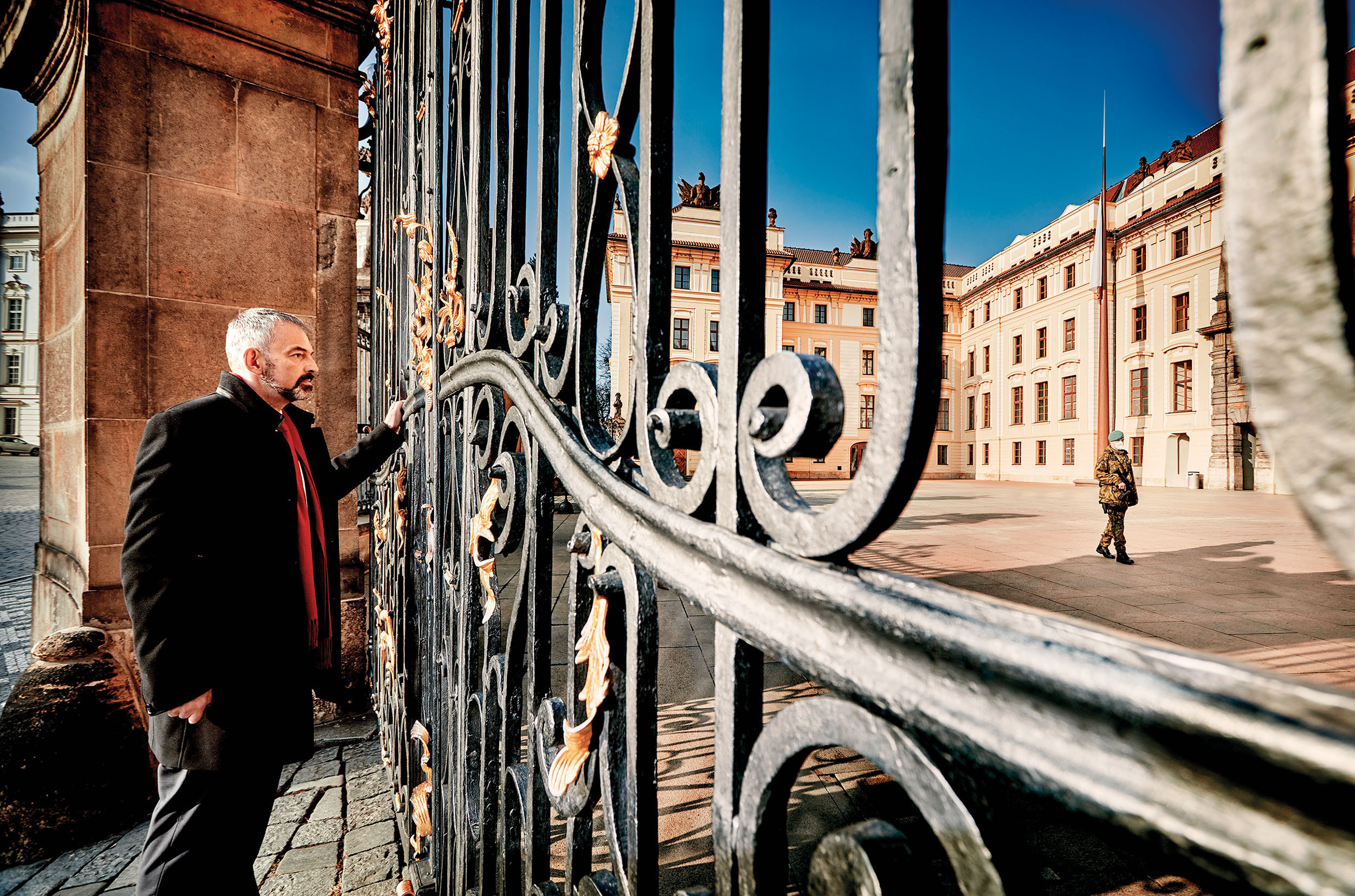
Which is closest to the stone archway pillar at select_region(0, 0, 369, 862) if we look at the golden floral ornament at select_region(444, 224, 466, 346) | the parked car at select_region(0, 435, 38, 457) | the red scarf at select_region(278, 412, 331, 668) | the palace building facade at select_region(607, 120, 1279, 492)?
the red scarf at select_region(278, 412, 331, 668)

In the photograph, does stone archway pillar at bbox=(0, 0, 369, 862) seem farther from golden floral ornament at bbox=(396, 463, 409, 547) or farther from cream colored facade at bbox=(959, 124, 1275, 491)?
cream colored facade at bbox=(959, 124, 1275, 491)

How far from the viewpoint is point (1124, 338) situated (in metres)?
29.5

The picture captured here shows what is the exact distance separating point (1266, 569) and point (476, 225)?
10644 mm

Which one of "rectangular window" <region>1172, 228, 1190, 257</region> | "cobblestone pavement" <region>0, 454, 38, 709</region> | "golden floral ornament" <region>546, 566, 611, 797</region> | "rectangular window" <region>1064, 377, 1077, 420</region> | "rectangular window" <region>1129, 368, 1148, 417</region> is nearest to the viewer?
"golden floral ornament" <region>546, 566, 611, 797</region>

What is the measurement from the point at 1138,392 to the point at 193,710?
121ft

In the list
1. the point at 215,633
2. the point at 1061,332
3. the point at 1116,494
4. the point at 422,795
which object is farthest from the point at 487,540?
the point at 1061,332

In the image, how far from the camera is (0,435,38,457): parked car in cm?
3716

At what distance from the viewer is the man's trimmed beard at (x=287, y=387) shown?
235 cm

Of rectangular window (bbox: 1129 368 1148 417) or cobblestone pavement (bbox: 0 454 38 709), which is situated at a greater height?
rectangular window (bbox: 1129 368 1148 417)

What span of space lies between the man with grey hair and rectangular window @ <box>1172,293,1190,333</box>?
3442cm

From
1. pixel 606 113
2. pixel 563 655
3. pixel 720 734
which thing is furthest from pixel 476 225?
pixel 563 655

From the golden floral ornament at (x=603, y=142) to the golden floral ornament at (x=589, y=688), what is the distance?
0.50m

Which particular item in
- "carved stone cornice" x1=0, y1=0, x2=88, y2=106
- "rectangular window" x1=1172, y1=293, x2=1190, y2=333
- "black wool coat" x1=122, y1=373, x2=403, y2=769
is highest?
"rectangular window" x1=1172, y1=293, x2=1190, y2=333

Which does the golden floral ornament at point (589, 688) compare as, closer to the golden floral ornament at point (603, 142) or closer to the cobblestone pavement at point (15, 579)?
the golden floral ornament at point (603, 142)
